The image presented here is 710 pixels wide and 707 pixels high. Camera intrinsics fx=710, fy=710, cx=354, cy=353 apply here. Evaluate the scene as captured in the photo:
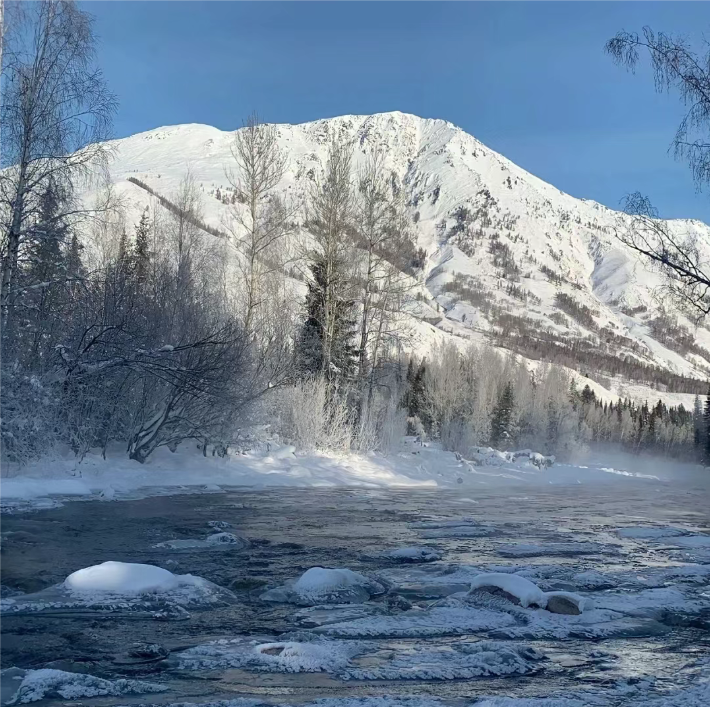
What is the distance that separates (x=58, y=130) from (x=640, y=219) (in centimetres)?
1053

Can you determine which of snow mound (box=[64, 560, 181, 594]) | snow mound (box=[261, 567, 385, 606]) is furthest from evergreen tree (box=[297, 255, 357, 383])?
snow mound (box=[64, 560, 181, 594])

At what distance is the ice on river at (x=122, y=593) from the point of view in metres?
6.56

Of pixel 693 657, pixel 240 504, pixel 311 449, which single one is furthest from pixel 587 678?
pixel 311 449

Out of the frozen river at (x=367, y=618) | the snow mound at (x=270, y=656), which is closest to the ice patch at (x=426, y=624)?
the frozen river at (x=367, y=618)

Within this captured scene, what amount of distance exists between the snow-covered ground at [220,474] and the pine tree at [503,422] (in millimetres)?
43556

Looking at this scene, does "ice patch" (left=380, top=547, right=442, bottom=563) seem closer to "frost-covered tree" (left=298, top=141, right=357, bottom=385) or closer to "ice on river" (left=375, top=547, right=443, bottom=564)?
"ice on river" (left=375, top=547, right=443, bottom=564)

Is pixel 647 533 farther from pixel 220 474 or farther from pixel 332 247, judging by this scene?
pixel 332 247

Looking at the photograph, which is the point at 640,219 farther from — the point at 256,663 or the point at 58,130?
the point at 58,130

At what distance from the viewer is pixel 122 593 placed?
7.08 m

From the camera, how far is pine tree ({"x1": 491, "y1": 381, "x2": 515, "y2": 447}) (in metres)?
76.5

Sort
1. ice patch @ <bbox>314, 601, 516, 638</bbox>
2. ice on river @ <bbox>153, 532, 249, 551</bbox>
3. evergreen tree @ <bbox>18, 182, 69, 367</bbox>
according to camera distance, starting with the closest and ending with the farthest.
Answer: ice patch @ <bbox>314, 601, 516, 638</bbox> < ice on river @ <bbox>153, 532, 249, 551</bbox> < evergreen tree @ <bbox>18, 182, 69, 367</bbox>

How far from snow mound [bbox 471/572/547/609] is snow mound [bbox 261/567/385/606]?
1103 mm

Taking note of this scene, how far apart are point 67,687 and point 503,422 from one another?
74814 mm

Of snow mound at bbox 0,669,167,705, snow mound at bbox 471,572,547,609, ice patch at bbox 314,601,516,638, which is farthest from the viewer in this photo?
→ snow mound at bbox 471,572,547,609
